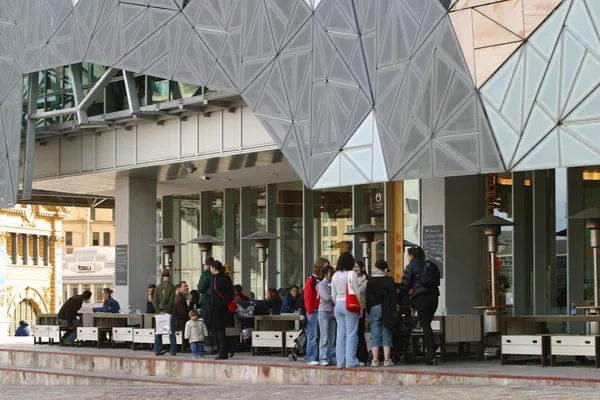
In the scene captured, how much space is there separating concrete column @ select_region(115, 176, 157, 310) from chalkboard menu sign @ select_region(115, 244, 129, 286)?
91mm

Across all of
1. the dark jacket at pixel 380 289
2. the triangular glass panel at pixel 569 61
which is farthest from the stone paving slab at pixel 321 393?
the triangular glass panel at pixel 569 61

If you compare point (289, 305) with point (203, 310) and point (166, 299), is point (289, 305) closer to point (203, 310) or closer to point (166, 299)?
point (166, 299)

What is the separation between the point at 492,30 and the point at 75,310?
13228 millimetres

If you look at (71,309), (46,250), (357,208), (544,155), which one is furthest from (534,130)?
(46,250)

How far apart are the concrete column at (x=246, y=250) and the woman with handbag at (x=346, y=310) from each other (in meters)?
18.6

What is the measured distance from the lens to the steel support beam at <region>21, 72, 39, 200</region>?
103 feet

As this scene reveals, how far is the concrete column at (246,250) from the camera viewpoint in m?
36.7

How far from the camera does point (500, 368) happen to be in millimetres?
17719

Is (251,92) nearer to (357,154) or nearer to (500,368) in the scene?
(357,154)

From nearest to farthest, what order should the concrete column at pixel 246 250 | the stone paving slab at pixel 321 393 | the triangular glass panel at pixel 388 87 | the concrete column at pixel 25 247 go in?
Answer: the stone paving slab at pixel 321 393 → the triangular glass panel at pixel 388 87 → the concrete column at pixel 246 250 → the concrete column at pixel 25 247

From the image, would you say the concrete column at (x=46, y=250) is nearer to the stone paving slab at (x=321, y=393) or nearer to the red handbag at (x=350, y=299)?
the stone paving slab at (x=321, y=393)

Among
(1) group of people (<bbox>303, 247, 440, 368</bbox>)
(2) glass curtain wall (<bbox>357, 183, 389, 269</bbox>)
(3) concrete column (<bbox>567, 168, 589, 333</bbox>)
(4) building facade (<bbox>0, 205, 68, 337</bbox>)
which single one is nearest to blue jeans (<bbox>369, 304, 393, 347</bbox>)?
(1) group of people (<bbox>303, 247, 440, 368</bbox>)

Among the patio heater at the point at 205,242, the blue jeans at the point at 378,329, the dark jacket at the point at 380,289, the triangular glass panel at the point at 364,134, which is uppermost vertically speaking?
the triangular glass panel at the point at 364,134

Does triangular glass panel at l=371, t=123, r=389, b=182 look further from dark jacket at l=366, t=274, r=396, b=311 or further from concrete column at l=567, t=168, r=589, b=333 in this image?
concrete column at l=567, t=168, r=589, b=333
